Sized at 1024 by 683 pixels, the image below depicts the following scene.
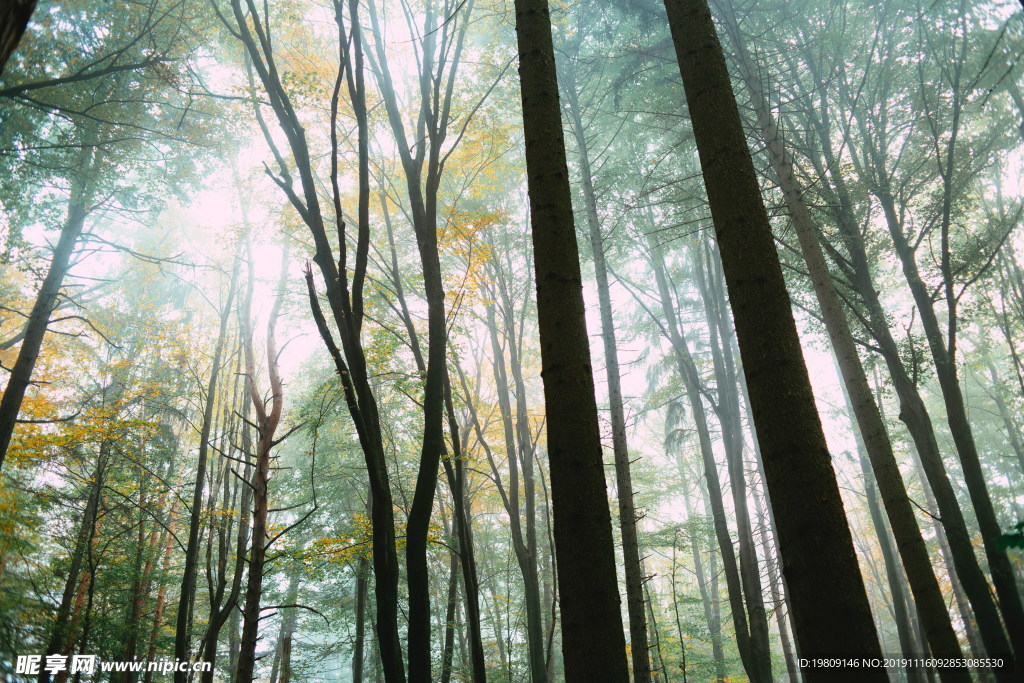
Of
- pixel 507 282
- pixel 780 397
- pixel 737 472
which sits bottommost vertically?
pixel 780 397

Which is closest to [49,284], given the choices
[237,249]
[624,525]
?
[237,249]

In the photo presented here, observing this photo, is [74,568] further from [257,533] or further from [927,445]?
[927,445]

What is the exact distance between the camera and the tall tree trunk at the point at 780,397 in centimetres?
154

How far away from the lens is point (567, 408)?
79.1 inches

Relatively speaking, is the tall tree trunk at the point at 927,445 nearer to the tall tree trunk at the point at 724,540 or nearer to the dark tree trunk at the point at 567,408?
the tall tree trunk at the point at 724,540

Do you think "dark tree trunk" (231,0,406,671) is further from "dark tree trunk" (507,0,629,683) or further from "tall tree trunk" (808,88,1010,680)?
"tall tree trunk" (808,88,1010,680)

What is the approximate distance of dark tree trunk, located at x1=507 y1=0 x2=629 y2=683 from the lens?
68.2 inches

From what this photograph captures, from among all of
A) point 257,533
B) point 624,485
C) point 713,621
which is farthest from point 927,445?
point 713,621

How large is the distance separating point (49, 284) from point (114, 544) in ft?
21.0

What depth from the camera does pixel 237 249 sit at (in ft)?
36.4

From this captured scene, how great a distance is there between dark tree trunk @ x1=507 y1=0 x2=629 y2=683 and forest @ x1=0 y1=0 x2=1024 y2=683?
0.01 meters

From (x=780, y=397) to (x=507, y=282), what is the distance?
29.0ft

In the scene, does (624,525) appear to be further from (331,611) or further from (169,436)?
(331,611)

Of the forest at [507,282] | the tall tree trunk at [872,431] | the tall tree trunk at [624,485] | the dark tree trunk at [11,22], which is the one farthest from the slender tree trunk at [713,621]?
the dark tree trunk at [11,22]
